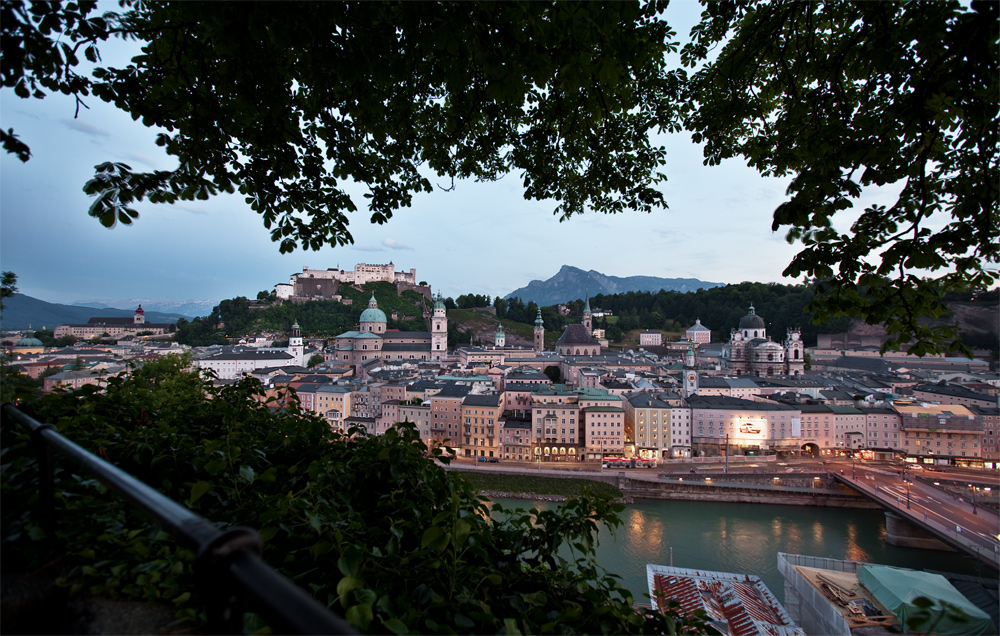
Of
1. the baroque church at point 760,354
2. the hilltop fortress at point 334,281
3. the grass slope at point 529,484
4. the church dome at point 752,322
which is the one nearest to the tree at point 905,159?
the grass slope at point 529,484

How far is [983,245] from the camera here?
1.93 meters

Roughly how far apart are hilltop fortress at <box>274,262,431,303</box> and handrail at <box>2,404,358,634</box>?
228 ft

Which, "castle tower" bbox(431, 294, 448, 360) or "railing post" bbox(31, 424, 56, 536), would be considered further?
"castle tower" bbox(431, 294, 448, 360)

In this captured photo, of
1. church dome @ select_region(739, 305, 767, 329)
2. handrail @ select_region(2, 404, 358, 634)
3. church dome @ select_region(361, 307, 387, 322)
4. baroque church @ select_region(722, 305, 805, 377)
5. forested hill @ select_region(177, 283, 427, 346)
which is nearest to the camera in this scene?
handrail @ select_region(2, 404, 358, 634)

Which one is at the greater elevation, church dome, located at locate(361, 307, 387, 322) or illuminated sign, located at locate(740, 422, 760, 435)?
church dome, located at locate(361, 307, 387, 322)

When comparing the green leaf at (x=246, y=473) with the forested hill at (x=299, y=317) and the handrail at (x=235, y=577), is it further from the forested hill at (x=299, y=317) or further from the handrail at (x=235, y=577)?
the forested hill at (x=299, y=317)

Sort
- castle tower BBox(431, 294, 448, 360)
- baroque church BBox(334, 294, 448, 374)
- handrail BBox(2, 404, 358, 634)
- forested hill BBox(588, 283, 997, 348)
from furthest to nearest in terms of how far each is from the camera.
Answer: forested hill BBox(588, 283, 997, 348) → castle tower BBox(431, 294, 448, 360) → baroque church BBox(334, 294, 448, 374) → handrail BBox(2, 404, 358, 634)

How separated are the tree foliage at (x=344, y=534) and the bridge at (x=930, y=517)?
17.5m

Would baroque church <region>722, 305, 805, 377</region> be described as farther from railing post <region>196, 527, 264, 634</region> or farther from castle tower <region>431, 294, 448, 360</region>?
railing post <region>196, 527, 264, 634</region>

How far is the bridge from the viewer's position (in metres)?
13.8

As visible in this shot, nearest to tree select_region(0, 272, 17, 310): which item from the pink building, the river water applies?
the river water

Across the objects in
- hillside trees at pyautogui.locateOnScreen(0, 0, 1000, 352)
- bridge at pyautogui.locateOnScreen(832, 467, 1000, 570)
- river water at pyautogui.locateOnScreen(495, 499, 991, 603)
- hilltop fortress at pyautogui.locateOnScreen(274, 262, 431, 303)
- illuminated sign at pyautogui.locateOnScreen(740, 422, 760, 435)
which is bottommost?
river water at pyautogui.locateOnScreen(495, 499, 991, 603)

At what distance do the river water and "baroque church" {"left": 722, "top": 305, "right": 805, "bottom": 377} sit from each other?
22.4 meters

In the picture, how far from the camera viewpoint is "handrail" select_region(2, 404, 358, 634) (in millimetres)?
598
